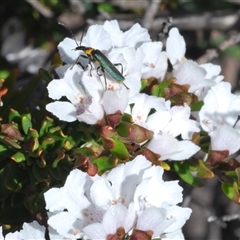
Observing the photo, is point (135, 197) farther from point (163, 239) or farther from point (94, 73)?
Answer: point (94, 73)

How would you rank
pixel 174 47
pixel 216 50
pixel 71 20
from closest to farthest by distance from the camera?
pixel 174 47 → pixel 216 50 → pixel 71 20

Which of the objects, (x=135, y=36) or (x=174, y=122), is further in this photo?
(x=135, y=36)

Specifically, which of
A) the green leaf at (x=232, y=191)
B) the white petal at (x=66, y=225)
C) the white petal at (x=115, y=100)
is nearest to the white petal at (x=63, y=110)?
the white petal at (x=115, y=100)

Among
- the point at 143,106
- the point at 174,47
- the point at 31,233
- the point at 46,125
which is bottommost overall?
the point at 31,233

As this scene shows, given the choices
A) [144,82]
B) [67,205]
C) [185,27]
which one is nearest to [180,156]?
[144,82]

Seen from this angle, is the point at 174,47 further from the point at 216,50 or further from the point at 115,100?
the point at 216,50

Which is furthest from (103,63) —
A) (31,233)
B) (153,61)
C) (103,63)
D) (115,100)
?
(31,233)

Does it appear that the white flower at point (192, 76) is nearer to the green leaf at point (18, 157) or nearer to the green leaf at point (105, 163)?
the green leaf at point (105, 163)

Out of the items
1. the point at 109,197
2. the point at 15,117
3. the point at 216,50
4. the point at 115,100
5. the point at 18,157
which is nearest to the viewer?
the point at 109,197
